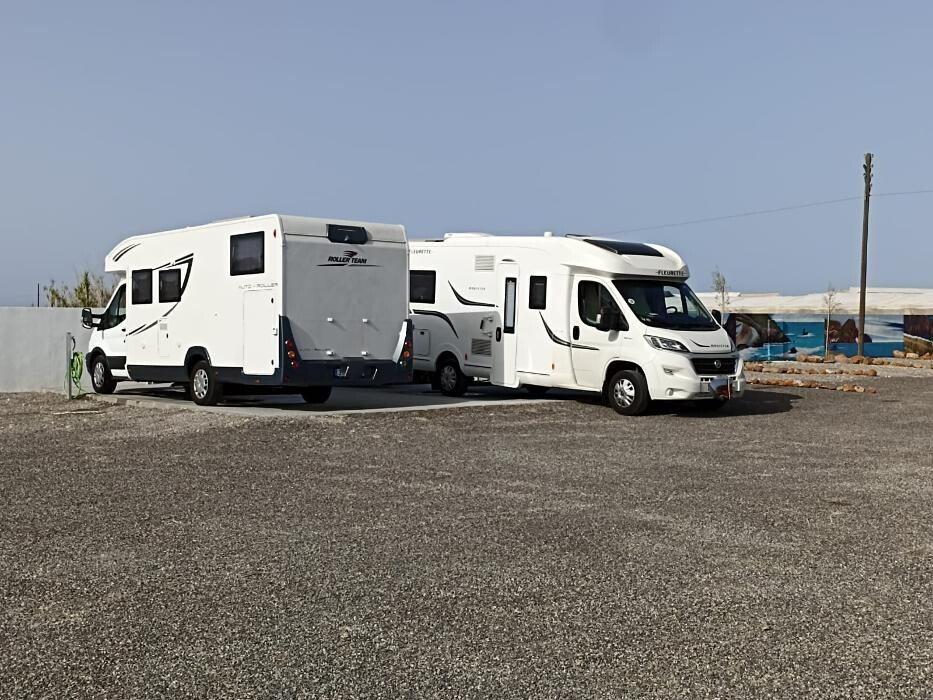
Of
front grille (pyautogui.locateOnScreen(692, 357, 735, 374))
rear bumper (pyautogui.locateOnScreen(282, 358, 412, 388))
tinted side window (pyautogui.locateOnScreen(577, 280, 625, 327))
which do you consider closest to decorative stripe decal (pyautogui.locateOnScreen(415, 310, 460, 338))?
rear bumper (pyautogui.locateOnScreen(282, 358, 412, 388))

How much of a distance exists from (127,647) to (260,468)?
18.9 ft

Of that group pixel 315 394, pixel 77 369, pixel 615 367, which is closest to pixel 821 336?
pixel 615 367

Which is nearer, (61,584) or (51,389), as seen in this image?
(61,584)

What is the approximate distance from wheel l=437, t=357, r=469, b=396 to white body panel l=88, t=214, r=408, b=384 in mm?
3204

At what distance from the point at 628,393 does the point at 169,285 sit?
24.3 feet

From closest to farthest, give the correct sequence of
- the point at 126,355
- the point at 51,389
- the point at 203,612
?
the point at 203,612 → the point at 126,355 → the point at 51,389

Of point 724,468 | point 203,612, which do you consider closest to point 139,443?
point 724,468

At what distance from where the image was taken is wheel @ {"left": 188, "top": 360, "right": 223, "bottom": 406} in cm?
1655

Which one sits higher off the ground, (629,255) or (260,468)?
(629,255)

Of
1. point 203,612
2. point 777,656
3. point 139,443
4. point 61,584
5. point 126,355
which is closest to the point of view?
point 777,656

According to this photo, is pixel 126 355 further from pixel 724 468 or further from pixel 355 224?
pixel 724 468

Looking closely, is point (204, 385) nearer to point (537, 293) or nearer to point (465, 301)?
point (465, 301)

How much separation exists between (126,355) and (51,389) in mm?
3335

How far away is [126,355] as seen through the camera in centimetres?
1883
